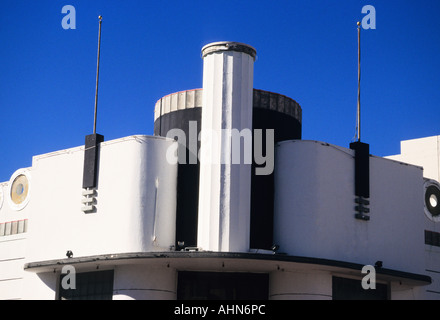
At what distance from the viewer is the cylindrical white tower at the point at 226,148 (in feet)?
110

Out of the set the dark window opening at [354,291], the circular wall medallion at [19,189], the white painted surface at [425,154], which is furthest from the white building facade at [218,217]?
the white painted surface at [425,154]

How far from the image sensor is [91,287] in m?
35.9

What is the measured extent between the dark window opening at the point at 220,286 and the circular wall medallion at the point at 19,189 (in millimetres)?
11231

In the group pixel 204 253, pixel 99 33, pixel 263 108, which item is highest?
pixel 99 33

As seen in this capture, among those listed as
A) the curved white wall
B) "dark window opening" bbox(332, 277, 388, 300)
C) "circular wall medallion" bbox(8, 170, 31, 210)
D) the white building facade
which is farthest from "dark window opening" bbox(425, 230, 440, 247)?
"circular wall medallion" bbox(8, 170, 31, 210)

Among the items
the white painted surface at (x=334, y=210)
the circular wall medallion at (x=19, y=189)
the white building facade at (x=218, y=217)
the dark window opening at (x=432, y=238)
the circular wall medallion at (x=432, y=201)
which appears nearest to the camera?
the white building facade at (x=218, y=217)

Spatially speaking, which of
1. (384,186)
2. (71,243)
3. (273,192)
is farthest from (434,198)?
(71,243)

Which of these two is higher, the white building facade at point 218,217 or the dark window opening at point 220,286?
the white building facade at point 218,217

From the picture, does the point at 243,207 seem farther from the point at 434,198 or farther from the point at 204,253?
the point at 434,198

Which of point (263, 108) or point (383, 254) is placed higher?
point (263, 108)

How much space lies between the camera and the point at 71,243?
3644cm
